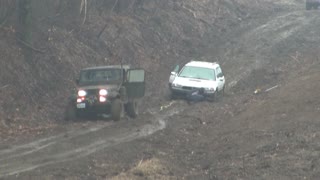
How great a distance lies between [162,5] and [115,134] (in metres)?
24.5

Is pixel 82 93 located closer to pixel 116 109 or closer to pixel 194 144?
pixel 116 109

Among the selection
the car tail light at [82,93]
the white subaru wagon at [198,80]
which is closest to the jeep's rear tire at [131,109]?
the car tail light at [82,93]

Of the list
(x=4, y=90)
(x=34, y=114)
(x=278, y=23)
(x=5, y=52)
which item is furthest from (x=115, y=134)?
(x=278, y=23)

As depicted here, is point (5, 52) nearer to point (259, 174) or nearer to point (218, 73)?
point (218, 73)

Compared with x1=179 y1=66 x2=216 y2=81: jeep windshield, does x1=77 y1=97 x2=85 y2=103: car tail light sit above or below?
below

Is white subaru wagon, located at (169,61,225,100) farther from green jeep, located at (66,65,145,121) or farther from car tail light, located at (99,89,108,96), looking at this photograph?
car tail light, located at (99,89,108,96)

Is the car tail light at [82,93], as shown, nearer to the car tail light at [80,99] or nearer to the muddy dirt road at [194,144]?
the car tail light at [80,99]

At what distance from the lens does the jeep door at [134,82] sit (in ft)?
61.8

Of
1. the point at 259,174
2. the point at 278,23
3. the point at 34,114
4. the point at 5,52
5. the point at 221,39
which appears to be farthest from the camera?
the point at 278,23

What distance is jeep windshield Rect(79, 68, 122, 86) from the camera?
18703 mm

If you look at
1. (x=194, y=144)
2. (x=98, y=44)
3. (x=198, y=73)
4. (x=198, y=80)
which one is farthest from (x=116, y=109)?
(x=98, y=44)

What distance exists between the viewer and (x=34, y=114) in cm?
1894

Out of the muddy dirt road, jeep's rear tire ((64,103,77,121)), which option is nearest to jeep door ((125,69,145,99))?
the muddy dirt road

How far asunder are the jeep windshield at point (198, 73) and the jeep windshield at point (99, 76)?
18.7 ft
